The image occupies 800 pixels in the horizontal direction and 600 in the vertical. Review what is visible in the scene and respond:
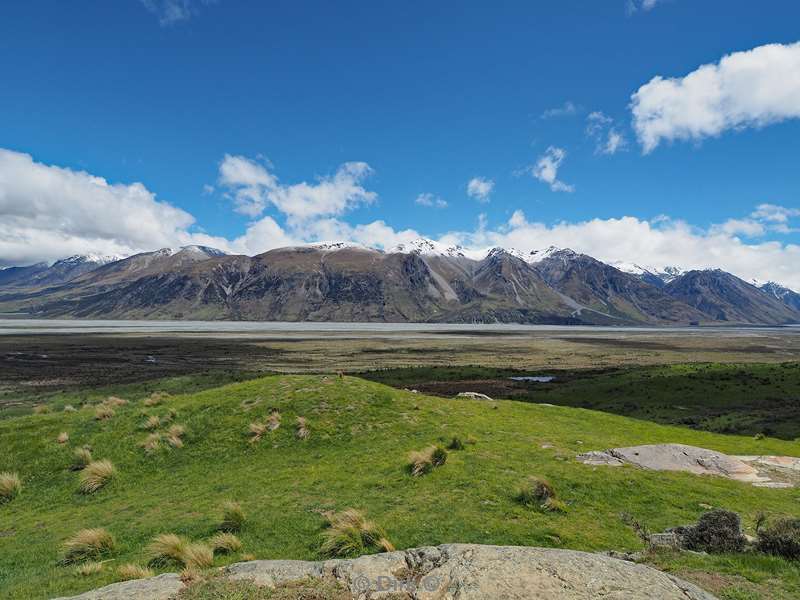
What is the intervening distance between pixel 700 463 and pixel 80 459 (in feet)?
99.9

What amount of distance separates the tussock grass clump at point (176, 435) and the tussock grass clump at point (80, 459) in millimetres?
3623

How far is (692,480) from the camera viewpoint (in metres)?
17.2

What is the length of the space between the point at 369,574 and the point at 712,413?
5758 centimetres

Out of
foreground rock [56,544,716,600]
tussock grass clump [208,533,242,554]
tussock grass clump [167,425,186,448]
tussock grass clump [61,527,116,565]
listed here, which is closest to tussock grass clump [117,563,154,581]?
foreground rock [56,544,716,600]

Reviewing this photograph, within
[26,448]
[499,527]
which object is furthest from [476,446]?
[26,448]

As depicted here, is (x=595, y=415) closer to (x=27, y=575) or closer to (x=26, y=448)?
(x=27, y=575)

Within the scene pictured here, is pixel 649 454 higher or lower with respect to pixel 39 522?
higher

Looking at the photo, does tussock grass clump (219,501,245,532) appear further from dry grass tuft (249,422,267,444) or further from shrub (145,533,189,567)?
dry grass tuft (249,422,267,444)

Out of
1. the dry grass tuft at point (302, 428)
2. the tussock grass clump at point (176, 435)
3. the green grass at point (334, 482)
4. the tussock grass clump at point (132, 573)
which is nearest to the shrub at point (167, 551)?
the green grass at point (334, 482)

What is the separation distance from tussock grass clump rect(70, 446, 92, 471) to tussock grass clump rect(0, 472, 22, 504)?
2.06 meters

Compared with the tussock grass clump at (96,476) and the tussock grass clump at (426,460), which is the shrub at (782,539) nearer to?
the tussock grass clump at (426,460)

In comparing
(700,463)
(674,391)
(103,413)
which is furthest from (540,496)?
(674,391)

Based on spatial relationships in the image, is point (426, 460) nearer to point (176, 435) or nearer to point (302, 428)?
point (302, 428)

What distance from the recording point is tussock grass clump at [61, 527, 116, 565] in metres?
12.9
